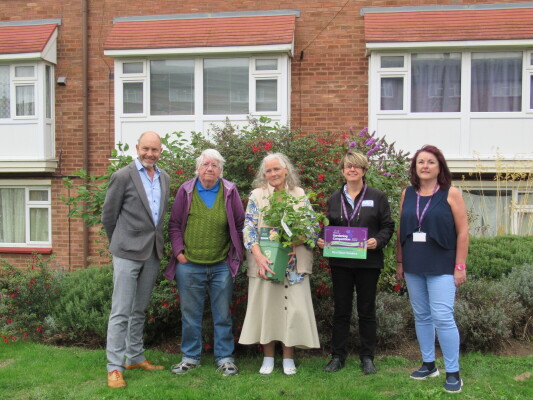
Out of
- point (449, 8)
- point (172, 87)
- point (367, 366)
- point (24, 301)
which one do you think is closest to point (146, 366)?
point (367, 366)

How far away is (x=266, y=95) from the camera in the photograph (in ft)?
35.4

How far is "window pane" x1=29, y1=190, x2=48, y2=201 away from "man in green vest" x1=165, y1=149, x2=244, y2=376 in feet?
26.8

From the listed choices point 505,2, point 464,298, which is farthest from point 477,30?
point 464,298

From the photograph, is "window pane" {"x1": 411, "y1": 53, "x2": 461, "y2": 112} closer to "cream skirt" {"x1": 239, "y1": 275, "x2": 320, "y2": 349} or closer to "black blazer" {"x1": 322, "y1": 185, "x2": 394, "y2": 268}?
"black blazer" {"x1": 322, "y1": 185, "x2": 394, "y2": 268}

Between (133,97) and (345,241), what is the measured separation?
7998mm

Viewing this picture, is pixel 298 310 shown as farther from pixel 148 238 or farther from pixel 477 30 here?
pixel 477 30

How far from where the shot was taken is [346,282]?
4484 millimetres

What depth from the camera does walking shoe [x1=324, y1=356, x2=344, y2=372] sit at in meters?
4.60

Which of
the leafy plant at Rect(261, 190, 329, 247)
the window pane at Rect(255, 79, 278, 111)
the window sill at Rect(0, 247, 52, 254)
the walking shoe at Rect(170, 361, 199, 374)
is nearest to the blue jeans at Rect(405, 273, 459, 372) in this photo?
the leafy plant at Rect(261, 190, 329, 247)

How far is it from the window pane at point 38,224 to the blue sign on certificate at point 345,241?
919cm

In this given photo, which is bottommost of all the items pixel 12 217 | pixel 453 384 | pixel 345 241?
pixel 453 384

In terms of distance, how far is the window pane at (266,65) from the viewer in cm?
1066

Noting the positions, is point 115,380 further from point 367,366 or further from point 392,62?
point 392,62

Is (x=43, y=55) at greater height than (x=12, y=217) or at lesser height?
greater
